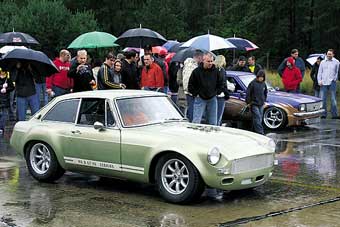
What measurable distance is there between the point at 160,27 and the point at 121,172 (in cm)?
5439

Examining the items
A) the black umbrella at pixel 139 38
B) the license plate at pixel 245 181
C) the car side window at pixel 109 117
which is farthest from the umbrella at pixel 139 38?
the license plate at pixel 245 181

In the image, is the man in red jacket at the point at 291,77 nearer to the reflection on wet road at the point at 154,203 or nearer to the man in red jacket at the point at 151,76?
the man in red jacket at the point at 151,76

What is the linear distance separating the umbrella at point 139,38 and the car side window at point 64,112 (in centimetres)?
846

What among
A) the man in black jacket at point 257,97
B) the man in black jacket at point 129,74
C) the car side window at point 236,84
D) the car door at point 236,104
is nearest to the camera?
the man in black jacket at point 129,74

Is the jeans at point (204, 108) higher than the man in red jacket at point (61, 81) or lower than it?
lower

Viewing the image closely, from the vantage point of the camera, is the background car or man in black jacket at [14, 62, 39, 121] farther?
the background car

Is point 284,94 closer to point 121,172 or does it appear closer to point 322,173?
point 322,173

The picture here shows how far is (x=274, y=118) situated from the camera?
15.1m

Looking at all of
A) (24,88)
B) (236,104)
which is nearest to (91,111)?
(24,88)

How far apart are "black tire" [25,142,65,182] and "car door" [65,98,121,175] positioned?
0.95 ft

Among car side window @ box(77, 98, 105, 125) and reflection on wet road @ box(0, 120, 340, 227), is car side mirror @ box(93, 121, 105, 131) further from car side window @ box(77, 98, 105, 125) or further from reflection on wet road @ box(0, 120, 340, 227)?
reflection on wet road @ box(0, 120, 340, 227)

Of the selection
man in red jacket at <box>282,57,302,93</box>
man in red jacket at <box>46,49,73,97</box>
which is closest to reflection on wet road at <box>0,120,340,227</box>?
man in red jacket at <box>46,49,73,97</box>

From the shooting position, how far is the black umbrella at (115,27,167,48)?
1739 centimetres

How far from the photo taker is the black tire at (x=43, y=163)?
880cm
